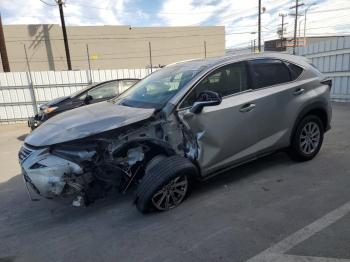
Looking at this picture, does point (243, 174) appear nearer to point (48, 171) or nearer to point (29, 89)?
point (48, 171)

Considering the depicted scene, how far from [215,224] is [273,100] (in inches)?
75.7

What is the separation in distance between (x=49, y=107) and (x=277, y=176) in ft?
21.1

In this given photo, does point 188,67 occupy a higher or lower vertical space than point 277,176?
higher

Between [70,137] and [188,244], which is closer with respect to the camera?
[188,244]

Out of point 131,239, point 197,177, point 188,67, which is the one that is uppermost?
point 188,67

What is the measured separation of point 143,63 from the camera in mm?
49125

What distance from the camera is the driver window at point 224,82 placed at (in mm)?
3654

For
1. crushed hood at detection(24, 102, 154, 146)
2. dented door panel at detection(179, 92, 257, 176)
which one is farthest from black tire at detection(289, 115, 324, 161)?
crushed hood at detection(24, 102, 154, 146)

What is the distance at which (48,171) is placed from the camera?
3143 millimetres

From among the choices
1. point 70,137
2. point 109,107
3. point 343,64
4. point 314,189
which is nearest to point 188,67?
point 109,107

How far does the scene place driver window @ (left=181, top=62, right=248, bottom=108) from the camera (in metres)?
3.65

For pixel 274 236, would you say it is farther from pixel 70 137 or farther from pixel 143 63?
pixel 143 63

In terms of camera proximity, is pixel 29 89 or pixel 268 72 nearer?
pixel 268 72

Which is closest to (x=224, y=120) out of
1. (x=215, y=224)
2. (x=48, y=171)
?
(x=215, y=224)
